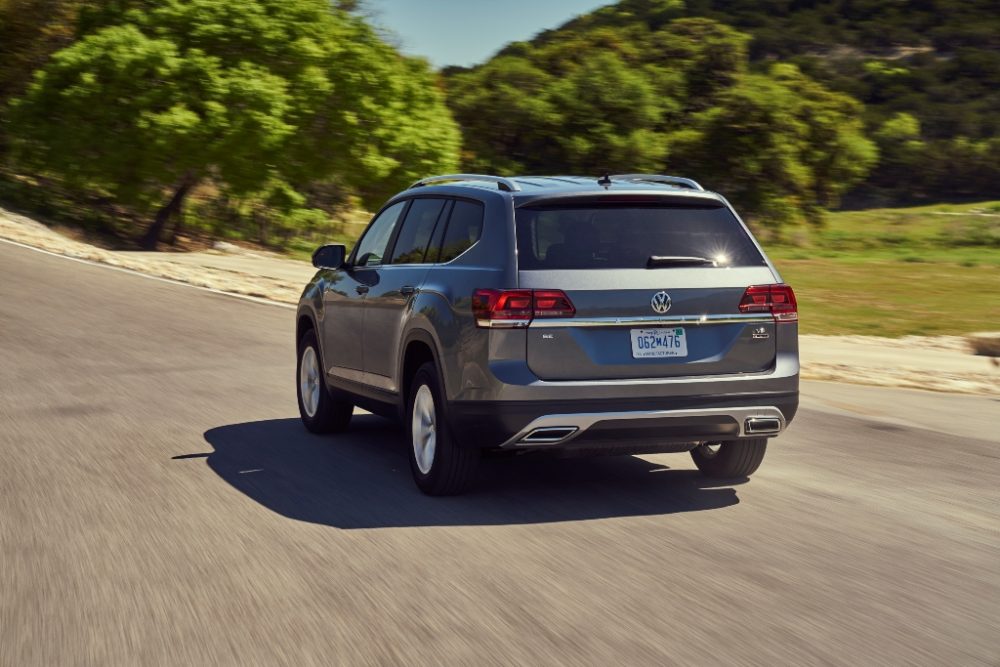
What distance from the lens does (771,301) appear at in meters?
6.77

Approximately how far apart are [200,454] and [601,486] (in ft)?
8.72

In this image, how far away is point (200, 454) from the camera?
8.37 m

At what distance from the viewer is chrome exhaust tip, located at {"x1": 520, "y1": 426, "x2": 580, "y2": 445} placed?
6.40 meters

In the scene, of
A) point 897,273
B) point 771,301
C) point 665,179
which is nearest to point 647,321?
point 771,301

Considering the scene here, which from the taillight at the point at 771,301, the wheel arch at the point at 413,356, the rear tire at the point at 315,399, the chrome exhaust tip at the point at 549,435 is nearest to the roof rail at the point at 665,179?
the taillight at the point at 771,301

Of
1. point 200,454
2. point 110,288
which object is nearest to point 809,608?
point 200,454

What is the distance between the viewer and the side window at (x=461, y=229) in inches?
275

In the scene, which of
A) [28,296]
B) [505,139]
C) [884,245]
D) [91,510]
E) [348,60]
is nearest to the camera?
[91,510]

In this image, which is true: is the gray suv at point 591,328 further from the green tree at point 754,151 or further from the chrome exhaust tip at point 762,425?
the green tree at point 754,151

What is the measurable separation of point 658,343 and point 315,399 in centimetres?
364

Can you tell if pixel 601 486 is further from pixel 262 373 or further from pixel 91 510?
pixel 262 373

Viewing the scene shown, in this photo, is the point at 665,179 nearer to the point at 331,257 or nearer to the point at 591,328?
the point at 591,328

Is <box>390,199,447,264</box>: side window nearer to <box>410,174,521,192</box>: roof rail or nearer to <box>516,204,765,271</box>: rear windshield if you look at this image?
<box>410,174,521,192</box>: roof rail

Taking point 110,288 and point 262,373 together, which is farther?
point 110,288
